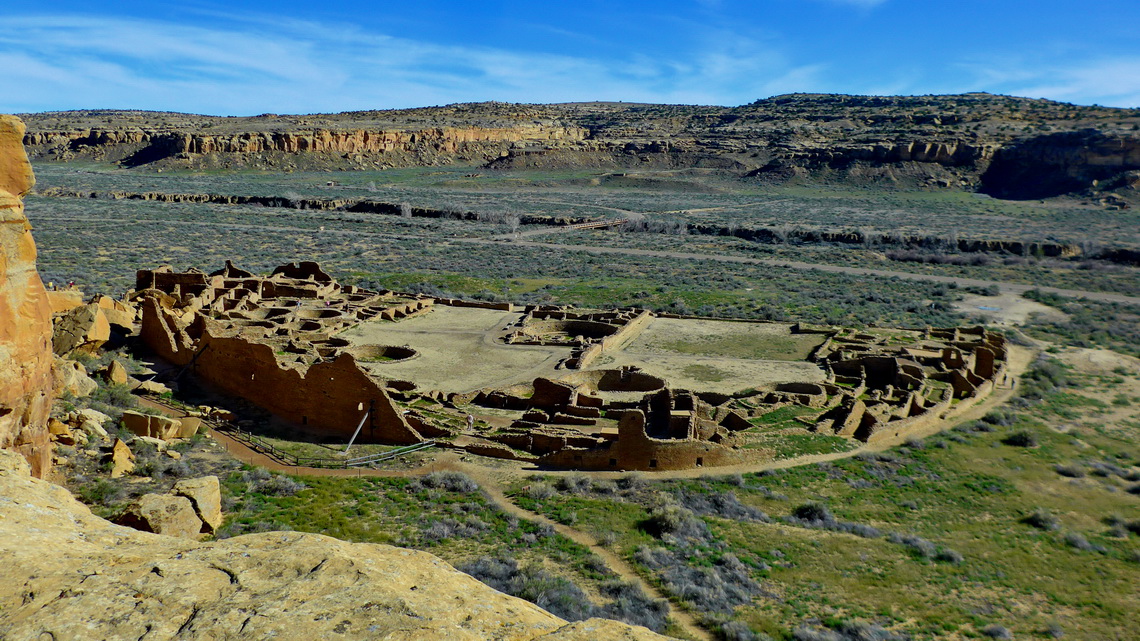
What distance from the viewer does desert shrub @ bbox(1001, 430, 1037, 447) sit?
96.7ft

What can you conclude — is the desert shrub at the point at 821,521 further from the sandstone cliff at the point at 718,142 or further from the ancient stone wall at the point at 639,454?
the sandstone cliff at the point at 718,142

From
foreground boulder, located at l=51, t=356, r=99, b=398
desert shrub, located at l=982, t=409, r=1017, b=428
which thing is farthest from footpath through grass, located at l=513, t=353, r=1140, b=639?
foreground boulder, located at l=51, t=356, r=99, b=398

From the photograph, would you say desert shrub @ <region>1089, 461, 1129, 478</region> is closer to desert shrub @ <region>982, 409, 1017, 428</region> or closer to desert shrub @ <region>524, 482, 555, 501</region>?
desert shrub @ <region>982, 409, 1017, 428</region>

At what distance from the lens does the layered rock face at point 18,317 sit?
1666cm

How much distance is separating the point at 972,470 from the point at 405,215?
8373 cm

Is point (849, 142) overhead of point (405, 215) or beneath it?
overhead

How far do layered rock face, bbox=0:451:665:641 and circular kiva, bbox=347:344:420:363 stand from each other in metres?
27.2

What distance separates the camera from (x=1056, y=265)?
7394 cm

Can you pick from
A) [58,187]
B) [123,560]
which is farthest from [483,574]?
[58,187]

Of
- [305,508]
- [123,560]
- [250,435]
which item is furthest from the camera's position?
[250,435]

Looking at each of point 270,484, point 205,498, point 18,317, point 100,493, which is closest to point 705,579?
point 205,498

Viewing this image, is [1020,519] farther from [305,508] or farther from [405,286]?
[405,286]

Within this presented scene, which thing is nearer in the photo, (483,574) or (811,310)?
(483,574)

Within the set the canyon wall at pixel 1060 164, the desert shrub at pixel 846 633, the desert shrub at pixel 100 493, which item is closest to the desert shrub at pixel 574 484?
the desert shrub at pixel 846 633
